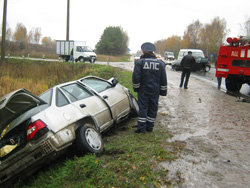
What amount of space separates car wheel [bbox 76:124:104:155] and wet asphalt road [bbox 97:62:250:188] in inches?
44.7

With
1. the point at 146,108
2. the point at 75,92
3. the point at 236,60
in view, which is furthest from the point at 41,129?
the point at 236,60

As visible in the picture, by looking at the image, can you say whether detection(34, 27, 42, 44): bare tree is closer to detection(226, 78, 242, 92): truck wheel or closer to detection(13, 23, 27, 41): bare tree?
detection(13, 23, 27, 41): bare tree

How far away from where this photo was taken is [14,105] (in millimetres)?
3510

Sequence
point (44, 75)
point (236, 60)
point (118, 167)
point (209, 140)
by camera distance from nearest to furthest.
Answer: point (118, 167) < point (209, 140) < point (236, 60) < point (44, 75)

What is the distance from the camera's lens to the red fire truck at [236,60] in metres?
9.56

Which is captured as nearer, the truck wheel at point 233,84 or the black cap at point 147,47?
the black cap at point 147,47

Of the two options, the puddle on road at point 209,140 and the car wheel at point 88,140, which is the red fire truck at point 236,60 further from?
the car wheel at point 88,140

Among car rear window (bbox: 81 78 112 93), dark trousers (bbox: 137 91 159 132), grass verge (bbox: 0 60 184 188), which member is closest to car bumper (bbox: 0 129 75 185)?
grass verge (bbox: 0 60 184 188)

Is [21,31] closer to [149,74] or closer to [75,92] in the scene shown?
[75,92]

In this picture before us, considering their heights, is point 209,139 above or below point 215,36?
below

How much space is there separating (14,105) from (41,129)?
495mm

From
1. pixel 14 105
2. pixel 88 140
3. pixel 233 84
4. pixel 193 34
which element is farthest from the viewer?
pixel 193 34

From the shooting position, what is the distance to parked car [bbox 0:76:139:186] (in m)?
3.52

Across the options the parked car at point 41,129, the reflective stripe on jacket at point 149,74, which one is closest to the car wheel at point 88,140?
the parked car at point 41,129
